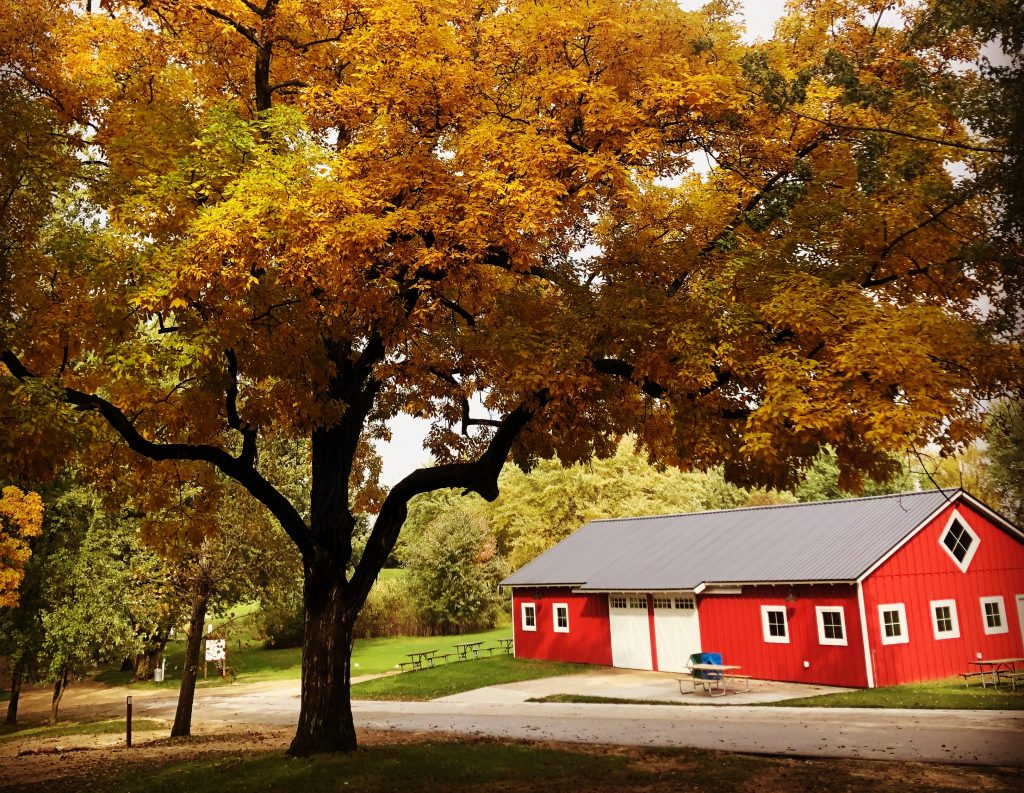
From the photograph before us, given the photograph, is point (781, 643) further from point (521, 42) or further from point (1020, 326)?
point (521, 42)

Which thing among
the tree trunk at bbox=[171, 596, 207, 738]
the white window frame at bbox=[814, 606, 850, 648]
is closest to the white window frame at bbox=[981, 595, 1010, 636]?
the white window frame at bbox=[814, 606, 850, 648]

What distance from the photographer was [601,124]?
36.9 ft

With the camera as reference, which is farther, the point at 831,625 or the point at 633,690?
the point at 633,690

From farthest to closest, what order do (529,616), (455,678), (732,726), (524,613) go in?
(524,613) → (529,616) → (455,678) → (732,726)

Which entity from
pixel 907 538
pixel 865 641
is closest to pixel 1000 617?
pixel 907 538

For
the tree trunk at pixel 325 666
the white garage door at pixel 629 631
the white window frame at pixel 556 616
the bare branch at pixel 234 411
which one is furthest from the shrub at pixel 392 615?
the bare branch at pixel 234 411

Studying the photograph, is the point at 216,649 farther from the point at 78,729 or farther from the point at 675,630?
the point at 675,630

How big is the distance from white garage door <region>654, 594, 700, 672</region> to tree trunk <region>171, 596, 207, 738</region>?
1653 cm

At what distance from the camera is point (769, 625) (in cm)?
2589

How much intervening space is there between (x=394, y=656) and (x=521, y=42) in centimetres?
3920

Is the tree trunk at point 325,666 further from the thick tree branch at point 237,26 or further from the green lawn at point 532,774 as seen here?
the thick tree branch at point 237,26

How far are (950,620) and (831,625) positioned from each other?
158 inches

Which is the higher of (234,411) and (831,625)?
(234,411)

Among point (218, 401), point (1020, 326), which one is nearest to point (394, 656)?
point (218, 401)
